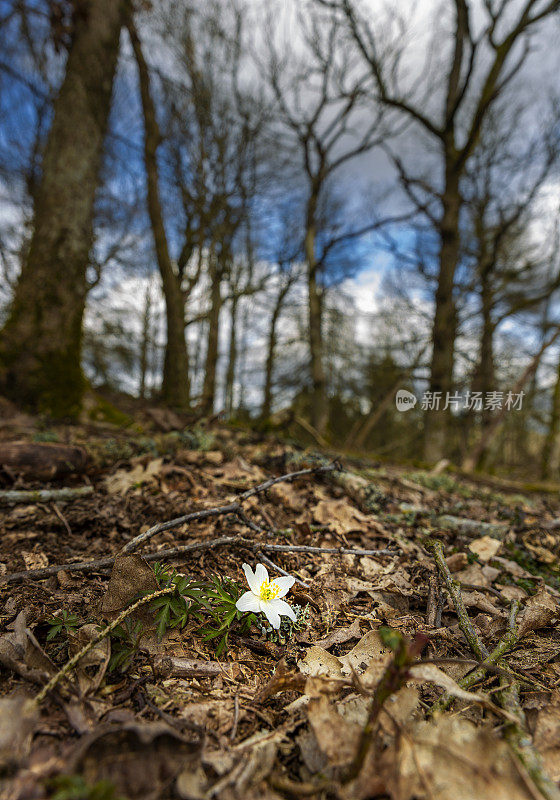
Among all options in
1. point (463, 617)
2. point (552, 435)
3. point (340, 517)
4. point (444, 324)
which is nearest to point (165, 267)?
point (340, 517)

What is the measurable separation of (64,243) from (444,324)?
651 cm

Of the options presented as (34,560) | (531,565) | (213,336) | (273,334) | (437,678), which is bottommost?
(531,565)

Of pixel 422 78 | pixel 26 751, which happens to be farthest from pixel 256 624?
pixel 422 78

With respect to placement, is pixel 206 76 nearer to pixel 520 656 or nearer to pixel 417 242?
pixel 417 242

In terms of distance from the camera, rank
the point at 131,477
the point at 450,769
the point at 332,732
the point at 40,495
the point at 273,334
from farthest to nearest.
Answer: the point at 273,334, the point at 131,477, the point at 40,495, the point at 332,732, the point at 450,769

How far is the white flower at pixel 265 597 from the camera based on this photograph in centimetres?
107

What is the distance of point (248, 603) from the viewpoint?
1084mm

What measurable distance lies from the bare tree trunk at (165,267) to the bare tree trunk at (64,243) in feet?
2.66

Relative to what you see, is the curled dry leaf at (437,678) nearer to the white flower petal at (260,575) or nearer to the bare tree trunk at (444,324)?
the white flower petal at (260,575)

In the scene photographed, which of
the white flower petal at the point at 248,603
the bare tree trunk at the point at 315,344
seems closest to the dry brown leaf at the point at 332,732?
the white flower petal at the point at 248,603

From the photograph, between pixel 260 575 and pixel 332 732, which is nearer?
pixel 332 732

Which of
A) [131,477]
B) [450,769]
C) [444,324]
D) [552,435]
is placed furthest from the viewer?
[552,435]

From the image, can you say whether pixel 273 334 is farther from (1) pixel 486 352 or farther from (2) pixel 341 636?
(2) pixel 341 636

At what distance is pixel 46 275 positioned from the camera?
171 inches
